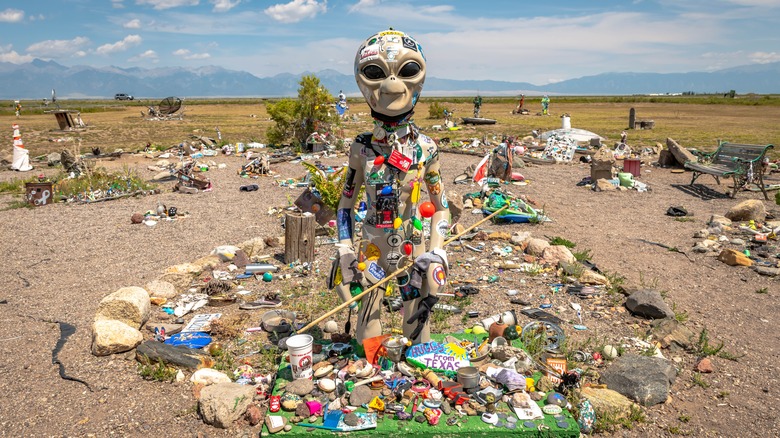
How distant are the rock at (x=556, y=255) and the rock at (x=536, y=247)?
7 centimetres

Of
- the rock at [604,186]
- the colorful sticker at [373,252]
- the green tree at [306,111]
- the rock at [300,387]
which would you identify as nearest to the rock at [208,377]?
the rock at [300,387]

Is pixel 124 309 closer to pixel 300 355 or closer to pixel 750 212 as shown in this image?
pixel 300 355

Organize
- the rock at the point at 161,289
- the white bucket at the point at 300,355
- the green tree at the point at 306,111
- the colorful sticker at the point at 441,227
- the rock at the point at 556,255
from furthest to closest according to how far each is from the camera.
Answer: the green tree at the point at 306,111 → the rock at the point at 556,255 → the rock at the point at 161,289 → the colorful sticker at the point at 441,227 → the white bucket at the point at 300,355

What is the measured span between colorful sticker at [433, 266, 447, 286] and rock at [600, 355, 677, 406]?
186 centimetres

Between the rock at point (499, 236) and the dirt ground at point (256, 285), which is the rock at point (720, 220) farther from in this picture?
the rock at point (499, 236)

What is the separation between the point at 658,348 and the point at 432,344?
8.34 ft

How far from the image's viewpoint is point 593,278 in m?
6.76

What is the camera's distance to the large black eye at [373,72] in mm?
3953

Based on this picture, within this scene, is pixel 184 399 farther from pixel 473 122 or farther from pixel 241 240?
pixel 473 122

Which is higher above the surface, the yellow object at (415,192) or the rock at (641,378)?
the yellow object at (415,192)

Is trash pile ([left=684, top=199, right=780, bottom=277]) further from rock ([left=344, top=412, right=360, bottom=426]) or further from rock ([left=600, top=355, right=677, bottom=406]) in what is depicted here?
rock ([left=344, top=412, right=360, bottom=426])

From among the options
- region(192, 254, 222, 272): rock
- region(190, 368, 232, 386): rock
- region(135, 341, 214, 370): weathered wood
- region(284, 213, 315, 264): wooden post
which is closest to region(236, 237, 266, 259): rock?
region(192, 254, 222, 272): rock

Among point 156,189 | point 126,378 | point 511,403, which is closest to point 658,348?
point 511,403

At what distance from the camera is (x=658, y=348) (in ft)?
16.9
